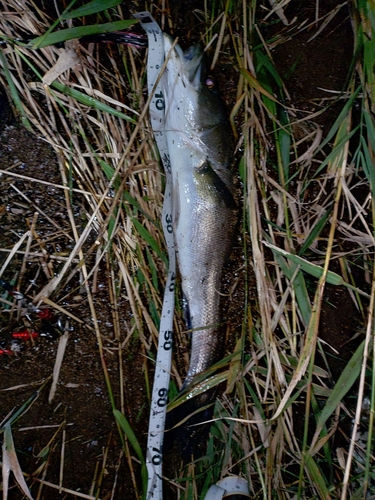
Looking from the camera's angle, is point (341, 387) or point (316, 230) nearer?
point (341, 387)

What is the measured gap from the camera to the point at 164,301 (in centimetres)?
211

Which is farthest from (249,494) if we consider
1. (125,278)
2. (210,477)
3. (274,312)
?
(125,278)

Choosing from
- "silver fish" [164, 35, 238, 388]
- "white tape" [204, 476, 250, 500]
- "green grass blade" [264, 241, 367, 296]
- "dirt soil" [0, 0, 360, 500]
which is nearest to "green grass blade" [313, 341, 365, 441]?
"dirt soil" [0, 0, 360, 500]

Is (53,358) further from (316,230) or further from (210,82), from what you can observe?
(210,82)

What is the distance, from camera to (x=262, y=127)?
219cm

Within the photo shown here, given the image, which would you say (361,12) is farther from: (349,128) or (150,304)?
(150,304)

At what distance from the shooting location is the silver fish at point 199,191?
1.99m

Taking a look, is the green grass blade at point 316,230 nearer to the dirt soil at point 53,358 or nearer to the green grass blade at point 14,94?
the dirt soil at point 53,358

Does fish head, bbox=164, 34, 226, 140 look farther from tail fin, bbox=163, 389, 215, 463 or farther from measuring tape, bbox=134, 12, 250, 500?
tail fin, bbox=163, 389, 215, 463

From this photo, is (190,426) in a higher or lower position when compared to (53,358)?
lower

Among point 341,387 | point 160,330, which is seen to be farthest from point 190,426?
point 341,387

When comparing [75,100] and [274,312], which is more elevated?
[75,100]

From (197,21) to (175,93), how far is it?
20.4 inches

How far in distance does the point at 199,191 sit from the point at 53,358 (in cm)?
114
